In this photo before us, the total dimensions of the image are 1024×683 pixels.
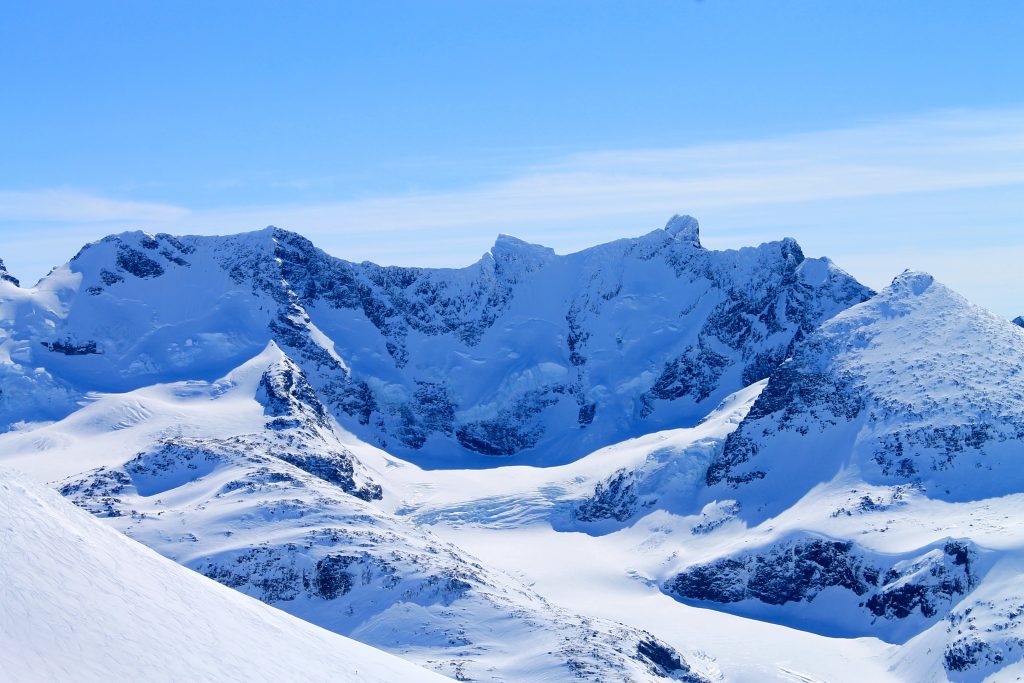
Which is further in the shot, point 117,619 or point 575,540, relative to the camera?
point 575,540

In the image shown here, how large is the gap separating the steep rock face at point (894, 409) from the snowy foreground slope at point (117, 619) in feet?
396

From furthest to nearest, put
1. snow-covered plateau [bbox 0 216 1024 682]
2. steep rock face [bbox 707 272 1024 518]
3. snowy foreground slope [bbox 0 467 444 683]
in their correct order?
1. steep rock face [bbox 707 272 1024 518]
2. snow-covered plateau [bbox 0 216 1024 682]
3. snowy foreground slope [bbox 0 467 444 683]

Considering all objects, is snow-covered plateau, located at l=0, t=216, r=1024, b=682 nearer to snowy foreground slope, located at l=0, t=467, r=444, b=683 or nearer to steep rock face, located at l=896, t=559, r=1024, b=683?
snowy foreground slope, located at l=0, t=467, r=444, b=683

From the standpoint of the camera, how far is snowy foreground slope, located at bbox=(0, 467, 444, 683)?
4016 centimetres

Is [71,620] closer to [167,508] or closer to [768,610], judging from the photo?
[167,508]

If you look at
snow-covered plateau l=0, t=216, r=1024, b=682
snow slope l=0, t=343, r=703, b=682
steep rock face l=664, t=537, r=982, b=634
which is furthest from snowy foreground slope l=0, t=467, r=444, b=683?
steep rock face l=664, t=537, r=982, b=634

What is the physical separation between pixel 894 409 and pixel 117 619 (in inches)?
5625

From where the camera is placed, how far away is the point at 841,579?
146 metres

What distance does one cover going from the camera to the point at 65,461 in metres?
172

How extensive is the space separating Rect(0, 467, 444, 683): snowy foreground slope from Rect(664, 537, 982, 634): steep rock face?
310ft

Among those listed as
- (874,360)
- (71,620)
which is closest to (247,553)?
(71,620)

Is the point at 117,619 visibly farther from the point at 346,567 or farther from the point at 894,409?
the point at 894,409

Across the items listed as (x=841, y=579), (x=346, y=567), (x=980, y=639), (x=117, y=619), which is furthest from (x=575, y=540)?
(x=117, y=619)

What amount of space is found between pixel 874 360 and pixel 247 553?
4200 inches
